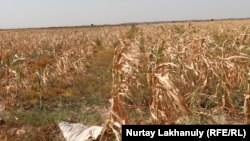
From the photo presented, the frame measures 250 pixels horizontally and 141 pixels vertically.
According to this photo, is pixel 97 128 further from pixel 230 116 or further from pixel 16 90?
pixel 16 90

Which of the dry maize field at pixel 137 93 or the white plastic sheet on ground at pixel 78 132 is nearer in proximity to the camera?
the dry maize field at pixel 137 93

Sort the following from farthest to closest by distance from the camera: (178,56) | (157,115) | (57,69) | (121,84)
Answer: (57,69) → (178,56) → (121,84) → (157,115)

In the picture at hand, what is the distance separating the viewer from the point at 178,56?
818 cm

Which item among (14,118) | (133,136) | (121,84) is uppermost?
(121,84)

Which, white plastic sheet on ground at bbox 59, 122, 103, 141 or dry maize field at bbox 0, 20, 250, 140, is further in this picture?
white plastic sheet on ground at bbox 59, 122, 103, 141

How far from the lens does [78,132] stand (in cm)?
570

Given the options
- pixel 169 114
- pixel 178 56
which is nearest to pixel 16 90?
pixel 178 56

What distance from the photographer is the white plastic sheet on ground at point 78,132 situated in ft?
17.8

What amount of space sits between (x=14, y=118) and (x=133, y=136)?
3579 mm

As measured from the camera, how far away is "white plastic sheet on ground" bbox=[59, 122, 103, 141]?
17.8ft

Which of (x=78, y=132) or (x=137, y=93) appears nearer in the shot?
(x=78, y=132)

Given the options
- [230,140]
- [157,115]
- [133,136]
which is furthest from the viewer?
[157,115]

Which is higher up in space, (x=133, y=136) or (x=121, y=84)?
(x=121, y=84)

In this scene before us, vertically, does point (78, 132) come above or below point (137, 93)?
below
